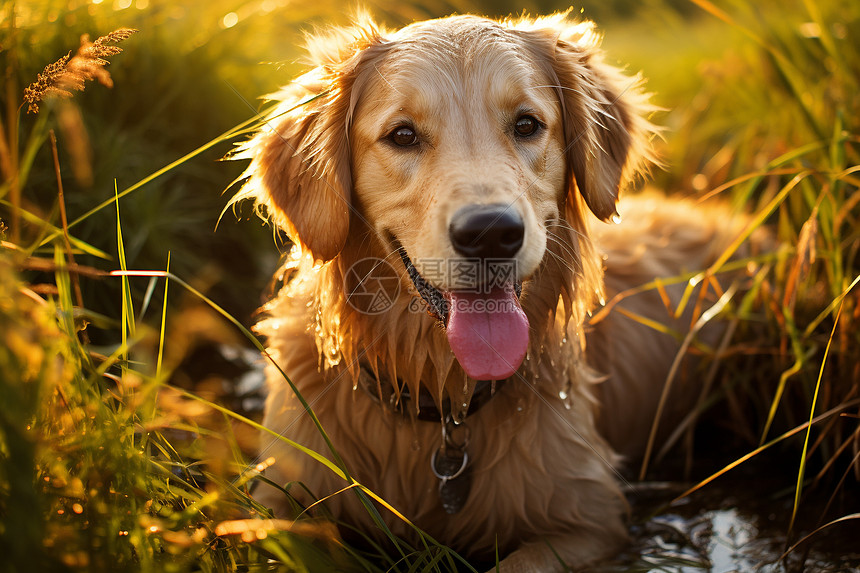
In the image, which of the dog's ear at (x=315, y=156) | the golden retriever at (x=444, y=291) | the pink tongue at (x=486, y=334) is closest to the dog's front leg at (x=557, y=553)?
the golden retriever at (x=444, y=291)

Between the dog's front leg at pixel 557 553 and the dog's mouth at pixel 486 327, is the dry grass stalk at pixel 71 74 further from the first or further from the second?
the dog's front leg at pixel 557 553

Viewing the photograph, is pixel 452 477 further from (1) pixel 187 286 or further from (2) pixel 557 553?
(1) pixel 187 286

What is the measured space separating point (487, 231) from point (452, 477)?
38.0 inches

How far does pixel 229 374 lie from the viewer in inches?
153

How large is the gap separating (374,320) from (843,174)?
1892 millimetres

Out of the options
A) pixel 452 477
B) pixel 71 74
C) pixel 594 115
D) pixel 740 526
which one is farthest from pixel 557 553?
pixel 71 74

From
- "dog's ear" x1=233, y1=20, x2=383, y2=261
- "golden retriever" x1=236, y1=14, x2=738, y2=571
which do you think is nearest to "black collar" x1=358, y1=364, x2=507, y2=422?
"golden retriever" x1=236, y1=14, x2=738, y2=571

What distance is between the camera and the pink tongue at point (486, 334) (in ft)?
7.30

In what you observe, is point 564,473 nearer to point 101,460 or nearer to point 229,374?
point 101,460

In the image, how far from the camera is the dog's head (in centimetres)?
213

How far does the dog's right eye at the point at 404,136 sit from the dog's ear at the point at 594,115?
1.99 ft

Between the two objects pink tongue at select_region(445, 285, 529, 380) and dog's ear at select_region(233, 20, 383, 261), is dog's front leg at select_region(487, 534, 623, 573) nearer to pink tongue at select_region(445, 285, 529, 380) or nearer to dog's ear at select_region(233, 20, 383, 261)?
pink tongue at select_region(445, 285, 529, 380)

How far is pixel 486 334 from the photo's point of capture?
224 centimetres

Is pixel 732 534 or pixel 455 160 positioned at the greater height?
pixel 455 160
